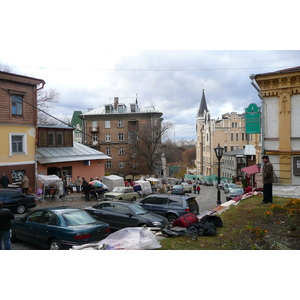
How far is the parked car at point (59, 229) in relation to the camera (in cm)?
788

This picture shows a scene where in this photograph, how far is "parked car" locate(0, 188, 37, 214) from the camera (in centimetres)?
1378

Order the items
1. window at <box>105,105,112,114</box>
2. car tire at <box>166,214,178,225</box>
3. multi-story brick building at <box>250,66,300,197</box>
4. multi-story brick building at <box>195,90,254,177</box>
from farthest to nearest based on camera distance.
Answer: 1. multi-story brick building at <box>195,90,254,177</box>
2. window at <box>105,105,112,114</box>
3. multi-story brick building at <box>250,66,300,197</box>
4. car tire at <box>166,214,178,225</box>

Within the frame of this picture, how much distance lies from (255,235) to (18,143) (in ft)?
50.6

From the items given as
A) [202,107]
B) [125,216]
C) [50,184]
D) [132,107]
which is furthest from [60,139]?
[202,107]

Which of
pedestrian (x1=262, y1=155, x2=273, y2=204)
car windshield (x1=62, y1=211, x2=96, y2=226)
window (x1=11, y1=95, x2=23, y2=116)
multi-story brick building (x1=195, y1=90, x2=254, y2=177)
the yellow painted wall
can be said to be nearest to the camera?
car windshield (x1=62, y1=211, x2=96, y2=226)

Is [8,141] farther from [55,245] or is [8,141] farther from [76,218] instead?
[55,245]

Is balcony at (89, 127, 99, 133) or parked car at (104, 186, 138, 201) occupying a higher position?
balcony at (89, 127, 99, 133)

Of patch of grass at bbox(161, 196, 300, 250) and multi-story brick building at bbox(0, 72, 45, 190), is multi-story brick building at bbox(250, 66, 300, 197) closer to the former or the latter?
patch of grass at bbox(161, 196, 300, 250)

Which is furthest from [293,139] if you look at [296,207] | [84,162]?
[84,162]

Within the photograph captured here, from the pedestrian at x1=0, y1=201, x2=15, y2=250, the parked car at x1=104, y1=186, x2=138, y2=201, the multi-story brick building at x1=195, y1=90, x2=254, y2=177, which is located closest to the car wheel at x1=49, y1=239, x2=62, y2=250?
the pedestrian at x1=0, y1=201, x2=15, y2=250

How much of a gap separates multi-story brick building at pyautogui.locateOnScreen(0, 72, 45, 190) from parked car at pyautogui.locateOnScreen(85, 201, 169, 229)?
7.41 meters

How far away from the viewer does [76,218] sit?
28.1 feet

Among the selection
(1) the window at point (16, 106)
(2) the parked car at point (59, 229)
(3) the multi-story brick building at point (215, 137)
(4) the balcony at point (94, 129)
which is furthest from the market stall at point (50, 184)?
(3) the multi-story brick building at point (215, 137)

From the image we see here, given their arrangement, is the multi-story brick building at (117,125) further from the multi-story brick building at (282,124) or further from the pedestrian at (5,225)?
the pedestrian at (5,225)
